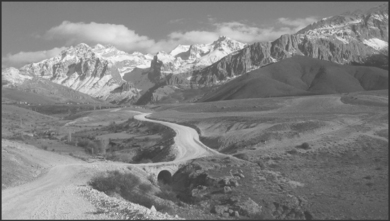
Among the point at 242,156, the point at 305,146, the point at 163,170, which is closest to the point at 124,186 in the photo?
the point at 163,170

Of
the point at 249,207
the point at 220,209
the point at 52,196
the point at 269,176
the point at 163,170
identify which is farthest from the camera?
the point at 163,170

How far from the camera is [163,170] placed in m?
52.0

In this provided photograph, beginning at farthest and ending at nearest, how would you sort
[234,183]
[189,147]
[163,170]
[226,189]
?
[189,147]
[163,170]
[234,183]
[226,189]

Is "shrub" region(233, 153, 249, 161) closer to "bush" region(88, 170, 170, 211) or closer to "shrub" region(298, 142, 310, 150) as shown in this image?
"shrub" region(298, 142, 310, 150)

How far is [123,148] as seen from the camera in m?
88.0

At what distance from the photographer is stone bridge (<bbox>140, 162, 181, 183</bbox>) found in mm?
49781

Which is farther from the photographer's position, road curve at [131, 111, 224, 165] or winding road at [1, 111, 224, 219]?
road curve at [131, 111, 224, 165]

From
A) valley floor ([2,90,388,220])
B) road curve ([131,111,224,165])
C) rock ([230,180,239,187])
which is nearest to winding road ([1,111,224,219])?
valley floor ([2,90,388,220])

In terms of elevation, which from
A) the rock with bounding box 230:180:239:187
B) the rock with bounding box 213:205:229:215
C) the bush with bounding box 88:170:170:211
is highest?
the bush with bounding box 88:170:170:211

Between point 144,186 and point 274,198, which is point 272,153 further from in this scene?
point 144,186

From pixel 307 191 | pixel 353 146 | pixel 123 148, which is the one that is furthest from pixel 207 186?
pixel 123 148

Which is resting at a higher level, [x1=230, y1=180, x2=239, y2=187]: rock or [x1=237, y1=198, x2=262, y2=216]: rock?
[x1=230, y1=180, x2=239, y2=187]: rock

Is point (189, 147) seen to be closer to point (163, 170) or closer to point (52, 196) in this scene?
point (163, 170)

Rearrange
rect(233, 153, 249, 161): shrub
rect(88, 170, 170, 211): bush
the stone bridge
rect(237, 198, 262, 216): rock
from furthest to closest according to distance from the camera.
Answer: rect(233, 153, 249, 161): shrub
the stone bridge
rect(237, 198, 262, 216): rock
rect(88, 170, 170, 211): bush
